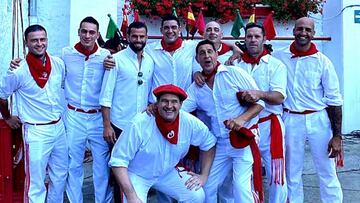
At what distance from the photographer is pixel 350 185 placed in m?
6.70

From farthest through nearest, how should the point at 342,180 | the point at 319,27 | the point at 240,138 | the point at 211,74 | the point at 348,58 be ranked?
the point at 319,27
the point at 348,58
the point at 342,180
the point at 211,74
the point at 240,138

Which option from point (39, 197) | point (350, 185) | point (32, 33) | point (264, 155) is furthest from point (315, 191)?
point (32, 33)

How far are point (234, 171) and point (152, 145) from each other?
2.57 feet

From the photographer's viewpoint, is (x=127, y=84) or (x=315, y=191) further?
(x=315, y=191)

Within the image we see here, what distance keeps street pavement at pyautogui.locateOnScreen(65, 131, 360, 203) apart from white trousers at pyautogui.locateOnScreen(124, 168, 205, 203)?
1321 mm

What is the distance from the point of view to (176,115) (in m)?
4.63

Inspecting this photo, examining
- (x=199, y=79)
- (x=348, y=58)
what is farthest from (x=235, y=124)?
(x=348, y=58)

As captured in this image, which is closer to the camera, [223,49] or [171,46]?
[171,46]

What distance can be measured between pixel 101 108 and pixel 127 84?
336mm

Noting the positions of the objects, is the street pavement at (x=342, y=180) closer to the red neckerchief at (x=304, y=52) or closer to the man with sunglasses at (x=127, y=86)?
the man with sunglasses at (x=127, y=86)

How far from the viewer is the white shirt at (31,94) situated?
4.96 m

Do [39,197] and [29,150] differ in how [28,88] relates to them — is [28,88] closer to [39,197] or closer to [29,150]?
[29,150]

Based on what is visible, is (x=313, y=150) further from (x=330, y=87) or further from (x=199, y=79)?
(x=199, y=79)

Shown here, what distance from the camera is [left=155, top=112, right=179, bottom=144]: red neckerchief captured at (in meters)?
4.63
